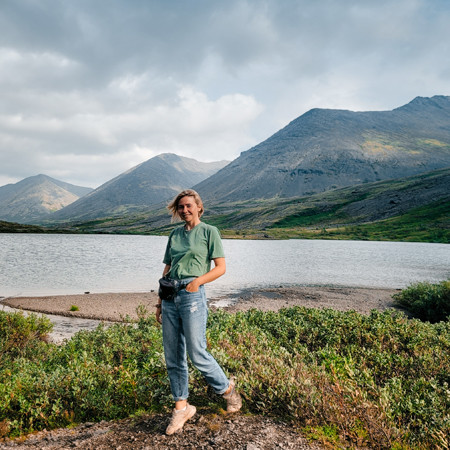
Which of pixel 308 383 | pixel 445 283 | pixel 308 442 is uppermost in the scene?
pixel 308 383

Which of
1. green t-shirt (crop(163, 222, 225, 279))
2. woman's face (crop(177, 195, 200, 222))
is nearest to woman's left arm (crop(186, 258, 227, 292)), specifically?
green t-shirt (crop(163, 222, 225, 279))

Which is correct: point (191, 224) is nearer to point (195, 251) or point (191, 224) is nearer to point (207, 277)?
point (195, 251)

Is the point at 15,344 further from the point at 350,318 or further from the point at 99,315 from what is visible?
the point at 350,318

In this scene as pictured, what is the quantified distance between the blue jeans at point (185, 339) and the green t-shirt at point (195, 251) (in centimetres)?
35

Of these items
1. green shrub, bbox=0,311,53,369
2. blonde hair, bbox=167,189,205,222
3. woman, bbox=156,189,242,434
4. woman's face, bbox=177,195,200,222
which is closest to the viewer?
woman, bbox=156,189,242,434

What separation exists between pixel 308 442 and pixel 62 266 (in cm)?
5398

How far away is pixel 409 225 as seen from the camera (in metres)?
162

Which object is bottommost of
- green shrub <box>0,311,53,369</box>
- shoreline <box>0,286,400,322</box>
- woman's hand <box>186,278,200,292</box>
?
shoreline <box>0,286,400,322</box>

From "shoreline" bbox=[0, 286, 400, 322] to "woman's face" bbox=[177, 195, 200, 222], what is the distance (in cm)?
1753

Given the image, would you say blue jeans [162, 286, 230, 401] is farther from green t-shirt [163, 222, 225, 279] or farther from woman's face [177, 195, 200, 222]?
woman's face [177, 195, 200, 222]

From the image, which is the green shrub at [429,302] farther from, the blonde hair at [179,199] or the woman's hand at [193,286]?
the woman's hand at [193,286]

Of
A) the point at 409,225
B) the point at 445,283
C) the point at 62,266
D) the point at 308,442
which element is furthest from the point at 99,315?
the point at 409,225

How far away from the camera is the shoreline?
24.5 m

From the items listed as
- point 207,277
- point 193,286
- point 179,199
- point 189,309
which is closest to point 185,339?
point 189,309
